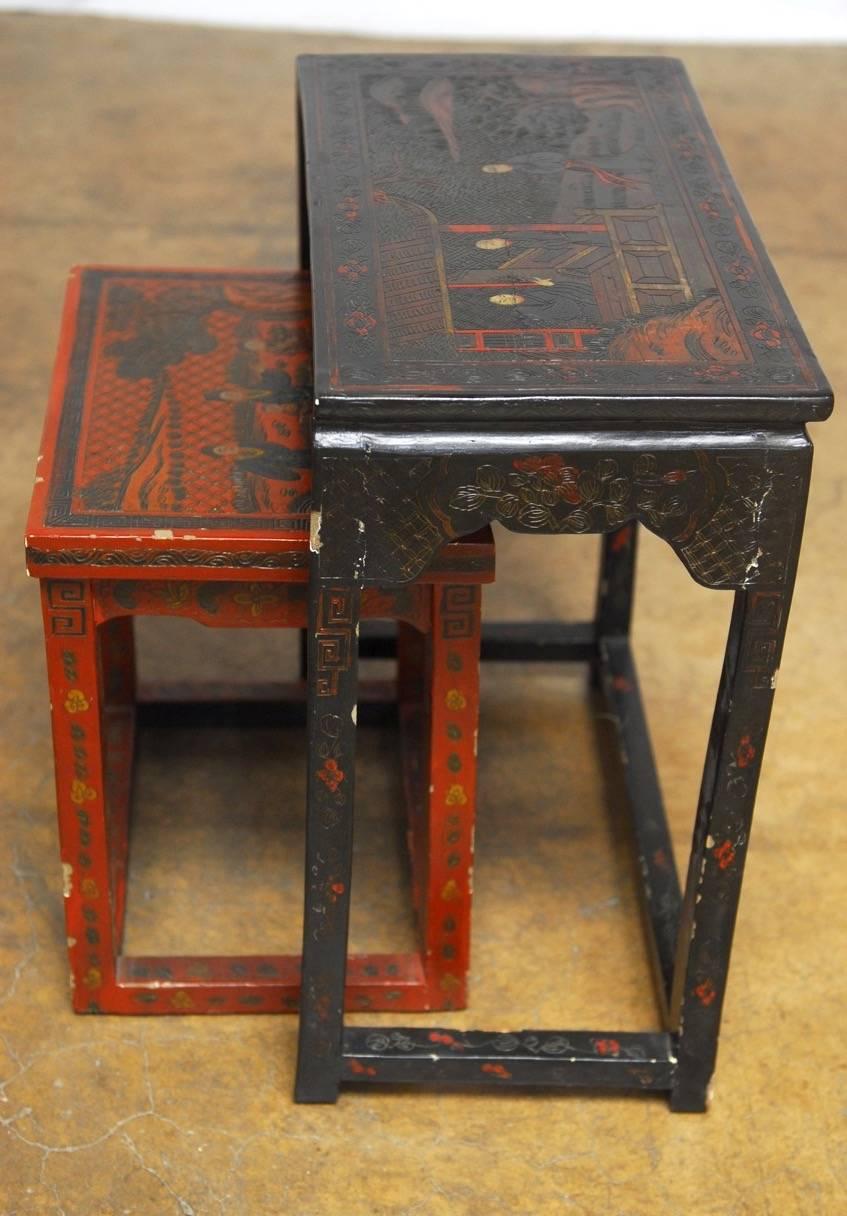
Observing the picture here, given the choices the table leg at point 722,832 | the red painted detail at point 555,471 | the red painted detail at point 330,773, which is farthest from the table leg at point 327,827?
the table leg at point 722,832

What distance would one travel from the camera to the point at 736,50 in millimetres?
5949

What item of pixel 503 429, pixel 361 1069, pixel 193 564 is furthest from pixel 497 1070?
pixel 503 429

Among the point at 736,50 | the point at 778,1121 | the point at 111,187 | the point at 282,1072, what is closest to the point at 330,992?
the point at 282,1072

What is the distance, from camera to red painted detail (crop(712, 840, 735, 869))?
2.29m

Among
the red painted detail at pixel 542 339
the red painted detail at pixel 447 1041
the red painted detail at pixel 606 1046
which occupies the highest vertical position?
the red painted detail at pixel 542 339

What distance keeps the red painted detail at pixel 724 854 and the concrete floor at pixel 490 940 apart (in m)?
0.42

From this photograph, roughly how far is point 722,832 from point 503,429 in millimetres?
609

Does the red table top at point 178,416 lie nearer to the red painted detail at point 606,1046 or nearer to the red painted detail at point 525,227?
the red painted detail at point 525,227

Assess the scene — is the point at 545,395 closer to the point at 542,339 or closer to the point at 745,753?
the point at 542,339

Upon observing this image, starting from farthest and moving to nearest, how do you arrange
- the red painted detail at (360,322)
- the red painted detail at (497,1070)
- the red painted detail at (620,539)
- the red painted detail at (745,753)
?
the red painted detail at (620,539) → the red painted detail at (497,1070) → the red painted detail at (745,753) → the red painted detail at (360,322)

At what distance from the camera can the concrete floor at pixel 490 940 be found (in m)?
2.42

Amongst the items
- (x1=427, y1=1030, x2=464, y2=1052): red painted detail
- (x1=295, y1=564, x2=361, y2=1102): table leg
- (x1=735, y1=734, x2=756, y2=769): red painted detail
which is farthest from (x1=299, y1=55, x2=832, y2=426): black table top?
(x1=427, y1=1030, x2=464, y2=1052): red painted detail

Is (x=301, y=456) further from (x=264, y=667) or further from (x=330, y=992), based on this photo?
(x=264, y=667)

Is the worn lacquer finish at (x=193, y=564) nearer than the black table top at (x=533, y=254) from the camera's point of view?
No
